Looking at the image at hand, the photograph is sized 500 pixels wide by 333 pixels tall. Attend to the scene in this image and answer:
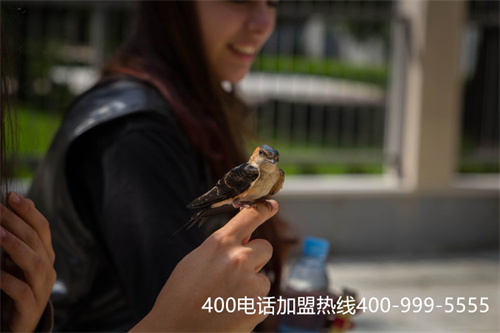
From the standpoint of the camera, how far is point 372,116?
5.82 metres

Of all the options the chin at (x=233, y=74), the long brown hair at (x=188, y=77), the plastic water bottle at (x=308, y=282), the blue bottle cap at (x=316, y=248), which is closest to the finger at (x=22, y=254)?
the long brown hair at (x=188, y=77)

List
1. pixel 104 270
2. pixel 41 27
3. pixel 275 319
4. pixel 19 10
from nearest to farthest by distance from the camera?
pixel 19 10
pixel 104 270
pixel 275 319
pixel 41 27

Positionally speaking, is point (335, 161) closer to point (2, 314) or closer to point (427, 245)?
point (427, 245)

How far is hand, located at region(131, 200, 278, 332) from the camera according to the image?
1.98ft

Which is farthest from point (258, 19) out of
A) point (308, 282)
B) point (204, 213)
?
point (308, 282)

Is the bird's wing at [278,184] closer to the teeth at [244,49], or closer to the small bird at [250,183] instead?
the small bird at [250,183]

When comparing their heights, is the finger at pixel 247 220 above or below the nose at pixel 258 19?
below

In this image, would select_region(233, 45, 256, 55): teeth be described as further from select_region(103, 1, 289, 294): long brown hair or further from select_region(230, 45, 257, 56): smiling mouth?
select_region(103, 1, 289, 294): long brown hair

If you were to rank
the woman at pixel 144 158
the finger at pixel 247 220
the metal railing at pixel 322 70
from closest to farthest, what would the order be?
the finger at pixel 247 220 → the woman at pixel 144 158 → the metal railing at pixel 322 70

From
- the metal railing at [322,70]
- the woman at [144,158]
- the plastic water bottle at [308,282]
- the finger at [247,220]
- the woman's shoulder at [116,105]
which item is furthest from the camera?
the metal railing at [322,70]

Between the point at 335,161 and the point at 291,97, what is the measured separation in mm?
778

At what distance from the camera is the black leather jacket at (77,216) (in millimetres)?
1061

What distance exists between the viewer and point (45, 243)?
733 millimetres

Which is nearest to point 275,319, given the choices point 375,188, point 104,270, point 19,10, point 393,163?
point 104,270
